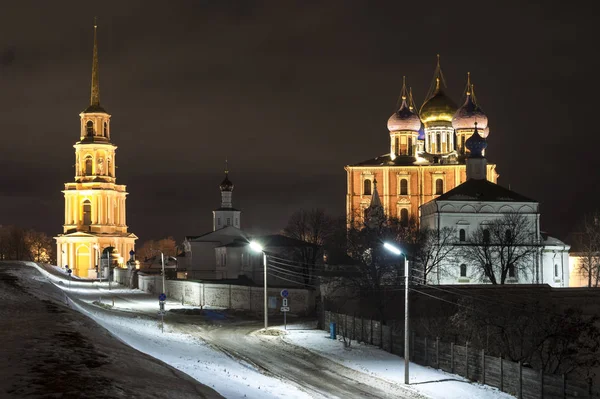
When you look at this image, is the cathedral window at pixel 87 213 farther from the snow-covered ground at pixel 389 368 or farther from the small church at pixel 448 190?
the snow-covered ground at pixel 389 368

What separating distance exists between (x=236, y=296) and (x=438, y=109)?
56.3 meters

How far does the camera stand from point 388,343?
40.6 m

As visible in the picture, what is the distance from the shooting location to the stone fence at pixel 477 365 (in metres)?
28.8

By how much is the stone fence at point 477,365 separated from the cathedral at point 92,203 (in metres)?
84.5

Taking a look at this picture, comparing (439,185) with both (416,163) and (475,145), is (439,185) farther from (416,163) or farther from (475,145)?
(475,145)

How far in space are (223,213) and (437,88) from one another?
29.1m

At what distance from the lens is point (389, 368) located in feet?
117

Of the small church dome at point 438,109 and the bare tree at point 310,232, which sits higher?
the small church dome at point 438,109

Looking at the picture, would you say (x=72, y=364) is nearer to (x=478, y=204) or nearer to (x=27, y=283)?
(x=27, y=283)

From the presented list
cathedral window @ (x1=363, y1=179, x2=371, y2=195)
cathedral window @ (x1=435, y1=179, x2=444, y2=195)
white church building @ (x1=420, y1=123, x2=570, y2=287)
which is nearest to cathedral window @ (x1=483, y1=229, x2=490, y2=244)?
white church building @ (x1=420, y1=123, x2=570, y2=287)

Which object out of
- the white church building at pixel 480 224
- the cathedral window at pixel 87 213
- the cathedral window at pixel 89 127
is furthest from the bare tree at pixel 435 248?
the cathedral window at pixel 89 127

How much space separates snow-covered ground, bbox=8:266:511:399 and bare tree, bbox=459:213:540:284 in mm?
28056

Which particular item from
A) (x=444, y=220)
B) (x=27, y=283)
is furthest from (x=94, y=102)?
(x=27, y=283)

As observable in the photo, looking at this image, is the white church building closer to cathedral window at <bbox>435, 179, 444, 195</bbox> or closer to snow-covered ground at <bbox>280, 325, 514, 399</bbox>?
cathedral window at <bbox>435, 179, 444, 195</bbox>
